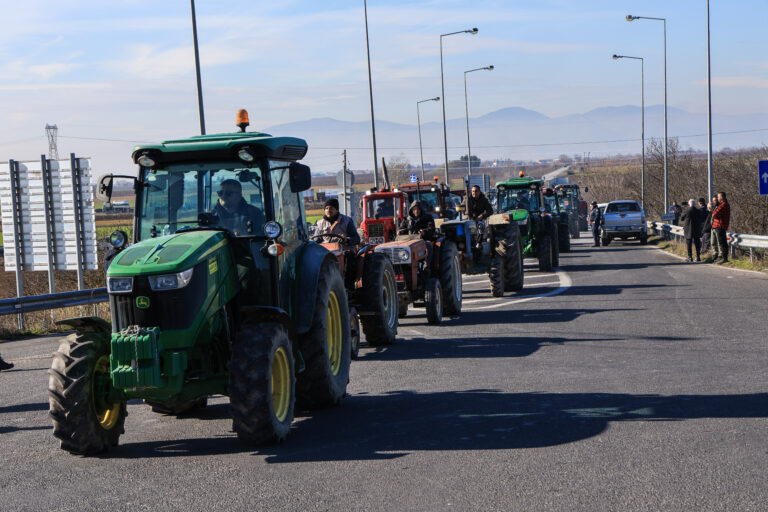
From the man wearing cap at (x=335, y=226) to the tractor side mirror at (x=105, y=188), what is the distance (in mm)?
5338

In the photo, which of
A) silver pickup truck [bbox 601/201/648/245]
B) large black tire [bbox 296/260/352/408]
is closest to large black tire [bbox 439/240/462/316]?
large black tire [bbox 296/260/352/408]

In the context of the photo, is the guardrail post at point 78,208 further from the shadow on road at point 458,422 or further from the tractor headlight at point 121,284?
the tractor headlight at point 121,284

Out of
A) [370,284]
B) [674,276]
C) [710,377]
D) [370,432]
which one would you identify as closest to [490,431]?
[370,432]

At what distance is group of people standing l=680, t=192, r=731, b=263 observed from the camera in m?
26.3

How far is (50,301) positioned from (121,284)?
10640 millimetres

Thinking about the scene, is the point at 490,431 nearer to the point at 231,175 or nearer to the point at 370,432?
the point at 370,432

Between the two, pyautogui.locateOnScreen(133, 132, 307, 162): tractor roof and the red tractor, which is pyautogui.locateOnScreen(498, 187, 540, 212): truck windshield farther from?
pyautogui.locateOnScreen(133, 132, 307, 162): tractor roof

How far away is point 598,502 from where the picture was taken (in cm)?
574

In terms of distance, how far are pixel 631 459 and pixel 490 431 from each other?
1378 millimetres

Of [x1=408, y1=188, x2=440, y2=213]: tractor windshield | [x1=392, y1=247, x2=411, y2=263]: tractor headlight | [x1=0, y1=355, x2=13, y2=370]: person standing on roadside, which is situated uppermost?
[x1=408, y1=188, x2=440, y2=213]: tractor windshield

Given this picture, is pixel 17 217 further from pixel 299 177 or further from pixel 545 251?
pixel 545 251

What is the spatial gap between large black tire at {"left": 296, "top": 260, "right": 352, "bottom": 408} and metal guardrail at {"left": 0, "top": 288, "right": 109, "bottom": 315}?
343 inches

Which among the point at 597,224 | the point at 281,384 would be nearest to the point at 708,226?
the point at 597,224

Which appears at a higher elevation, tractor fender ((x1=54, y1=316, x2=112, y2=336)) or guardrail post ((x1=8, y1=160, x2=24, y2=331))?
guardrail post ((x1=8, y1=160, x2=24, y2=331))
